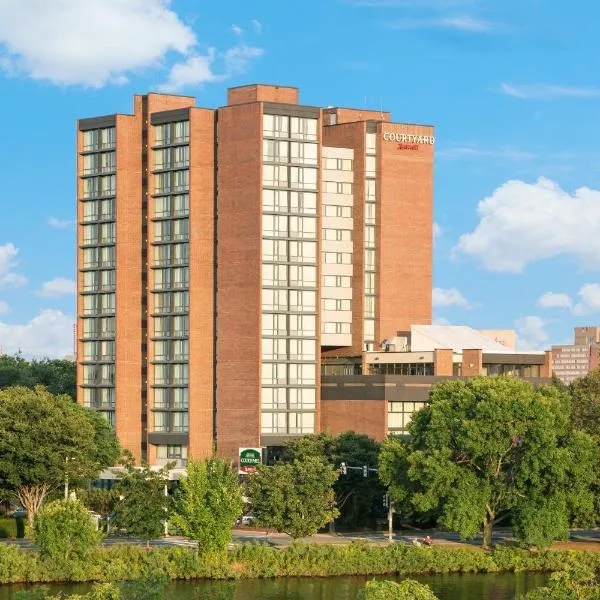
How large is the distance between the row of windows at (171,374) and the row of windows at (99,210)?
52.7 ft

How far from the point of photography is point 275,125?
454 feet

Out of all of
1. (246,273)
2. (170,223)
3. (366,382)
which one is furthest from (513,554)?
(170,223)

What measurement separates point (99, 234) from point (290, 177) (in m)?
22.1

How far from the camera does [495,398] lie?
105 meters

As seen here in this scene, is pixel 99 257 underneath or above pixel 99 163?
underneath

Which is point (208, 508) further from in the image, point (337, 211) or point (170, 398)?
point (337, 211)

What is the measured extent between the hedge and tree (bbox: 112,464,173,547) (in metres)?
14.9

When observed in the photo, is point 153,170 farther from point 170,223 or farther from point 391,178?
point 391,178

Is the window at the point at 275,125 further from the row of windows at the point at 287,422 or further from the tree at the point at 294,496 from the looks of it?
the tree at the point at 294,496

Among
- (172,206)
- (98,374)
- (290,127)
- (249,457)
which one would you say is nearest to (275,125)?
(290,127)

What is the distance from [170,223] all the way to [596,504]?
54453 mm

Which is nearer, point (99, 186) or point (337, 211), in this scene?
→ point (337, 211)

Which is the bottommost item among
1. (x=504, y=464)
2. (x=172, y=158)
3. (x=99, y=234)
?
(x=504, y=464)

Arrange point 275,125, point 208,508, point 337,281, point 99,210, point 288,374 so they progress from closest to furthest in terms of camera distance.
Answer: point 208,508 < point 275,125 < point 288,374 < point 337,281 < point 99,210
